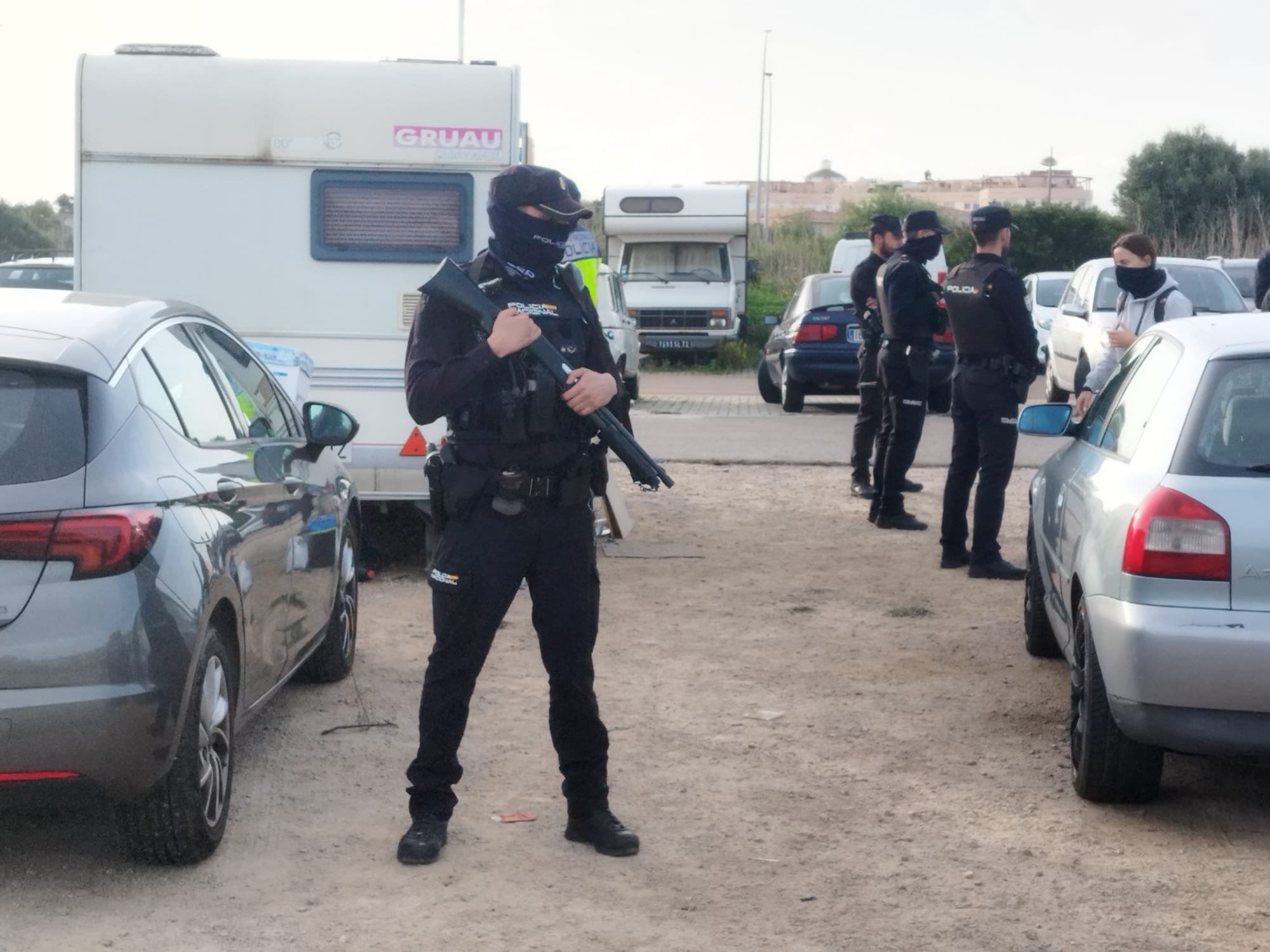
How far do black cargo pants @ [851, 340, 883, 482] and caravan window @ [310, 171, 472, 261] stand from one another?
11.8ft

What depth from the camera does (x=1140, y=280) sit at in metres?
8.43

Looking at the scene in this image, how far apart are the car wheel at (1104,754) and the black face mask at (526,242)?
193cm

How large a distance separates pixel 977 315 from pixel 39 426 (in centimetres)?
569

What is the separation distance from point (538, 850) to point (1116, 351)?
5.24 m

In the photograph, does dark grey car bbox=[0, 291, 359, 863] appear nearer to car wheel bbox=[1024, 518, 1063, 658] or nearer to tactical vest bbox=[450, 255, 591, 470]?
tactical vest bbox=[450, 255, 591, 470]

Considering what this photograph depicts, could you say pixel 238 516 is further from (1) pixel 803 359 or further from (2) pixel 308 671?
(1) pixel 803 359

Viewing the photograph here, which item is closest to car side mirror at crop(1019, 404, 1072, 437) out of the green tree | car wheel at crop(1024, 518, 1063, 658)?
car wheel at crop(1024, 518, 1063, 658)

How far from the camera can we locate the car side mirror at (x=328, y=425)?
5902mm

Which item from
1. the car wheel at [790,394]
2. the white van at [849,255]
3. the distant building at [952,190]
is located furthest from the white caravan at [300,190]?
the distant building at [952,190]

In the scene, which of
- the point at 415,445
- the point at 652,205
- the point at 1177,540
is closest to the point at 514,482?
the point at 1177,540

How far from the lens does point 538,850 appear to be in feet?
15.5

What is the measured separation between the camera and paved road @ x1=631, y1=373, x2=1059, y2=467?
585 inches

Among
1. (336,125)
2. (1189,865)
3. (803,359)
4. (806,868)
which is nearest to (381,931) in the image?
(806,868)

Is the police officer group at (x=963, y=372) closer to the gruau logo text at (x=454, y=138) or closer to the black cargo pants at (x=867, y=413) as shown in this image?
the black cargo pants at (x=867, y=413)
